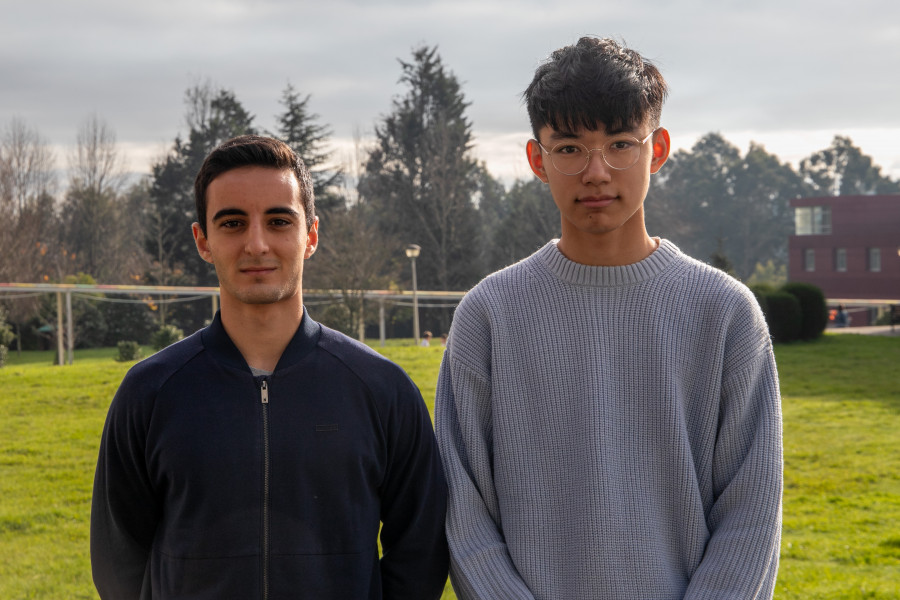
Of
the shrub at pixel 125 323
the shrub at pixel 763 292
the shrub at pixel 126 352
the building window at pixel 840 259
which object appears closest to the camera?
the shrub at pixel 126 352

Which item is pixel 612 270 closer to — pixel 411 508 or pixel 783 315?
pixel 411 508

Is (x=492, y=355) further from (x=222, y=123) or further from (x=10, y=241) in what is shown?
(x=222, y=123)

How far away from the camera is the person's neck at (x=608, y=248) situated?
2.33 metres

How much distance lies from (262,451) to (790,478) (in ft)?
24.8

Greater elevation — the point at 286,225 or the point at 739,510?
the point at 286,225

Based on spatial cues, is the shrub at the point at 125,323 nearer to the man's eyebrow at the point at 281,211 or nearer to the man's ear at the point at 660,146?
the man's eyebrow at the point at 281,211

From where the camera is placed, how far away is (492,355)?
7.79 feet

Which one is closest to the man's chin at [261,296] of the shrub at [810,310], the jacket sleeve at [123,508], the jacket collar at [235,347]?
the jacket collar at [235,347]

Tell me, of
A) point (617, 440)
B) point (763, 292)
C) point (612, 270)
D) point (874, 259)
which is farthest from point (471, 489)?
point (874, 259)

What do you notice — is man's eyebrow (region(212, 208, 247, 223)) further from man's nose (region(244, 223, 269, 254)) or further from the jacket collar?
the jacket collar

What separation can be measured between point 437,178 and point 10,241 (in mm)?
18012

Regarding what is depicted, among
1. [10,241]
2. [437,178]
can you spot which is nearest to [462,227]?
[437,178]

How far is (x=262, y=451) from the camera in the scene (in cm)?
222

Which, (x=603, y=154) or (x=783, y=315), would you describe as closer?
(x=603, y=154)
